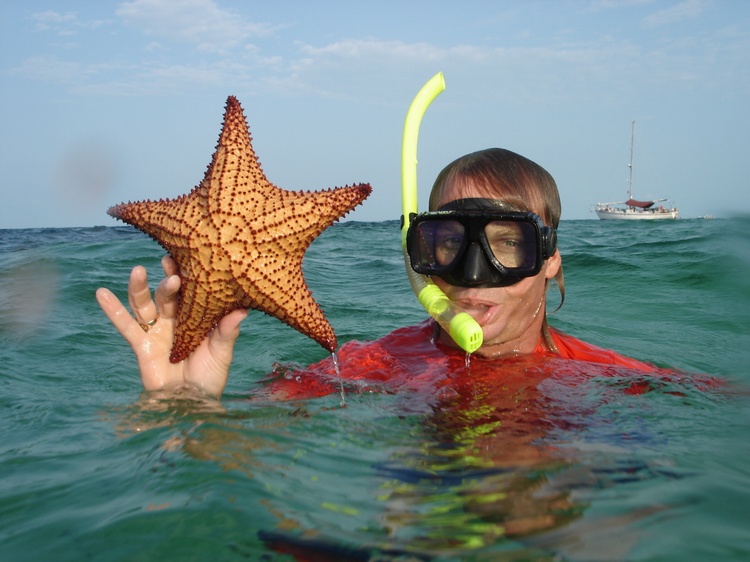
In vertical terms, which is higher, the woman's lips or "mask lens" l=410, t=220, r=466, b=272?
"mask lens" l=410, t=220, r=466, b=272

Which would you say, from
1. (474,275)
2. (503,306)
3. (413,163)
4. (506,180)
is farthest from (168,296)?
(506,180)

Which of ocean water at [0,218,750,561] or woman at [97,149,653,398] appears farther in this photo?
woman at [97,149,653,398]

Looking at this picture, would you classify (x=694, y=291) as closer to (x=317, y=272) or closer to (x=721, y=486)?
(x=317, y=272)

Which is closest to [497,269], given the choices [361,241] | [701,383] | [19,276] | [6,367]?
[701,383]

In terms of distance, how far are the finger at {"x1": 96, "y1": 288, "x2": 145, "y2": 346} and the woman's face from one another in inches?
67.9

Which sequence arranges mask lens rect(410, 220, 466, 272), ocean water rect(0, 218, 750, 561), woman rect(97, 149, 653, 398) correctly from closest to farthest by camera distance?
1. ocean water rect(0, 218, 750, 561)
2. woman rect(97, 149, 653, 398)
3. mask lens rect(410, 220, 466, 272)

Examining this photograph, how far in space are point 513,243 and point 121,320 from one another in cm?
208

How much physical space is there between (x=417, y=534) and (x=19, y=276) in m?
10.1

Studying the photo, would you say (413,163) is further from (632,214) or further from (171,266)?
(632,214)

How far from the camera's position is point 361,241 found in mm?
18125

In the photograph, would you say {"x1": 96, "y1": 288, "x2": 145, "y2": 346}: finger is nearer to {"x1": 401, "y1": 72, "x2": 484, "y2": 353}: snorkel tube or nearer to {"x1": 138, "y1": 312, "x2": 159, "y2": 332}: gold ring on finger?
{"x1": 138, "y1": 312, "x2": 159, "y2": 332}: gold ring on finger

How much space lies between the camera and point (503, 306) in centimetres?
395

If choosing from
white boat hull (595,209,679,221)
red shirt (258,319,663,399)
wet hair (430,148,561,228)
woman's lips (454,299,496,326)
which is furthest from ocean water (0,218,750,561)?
white boat hull (595,209,679,221)

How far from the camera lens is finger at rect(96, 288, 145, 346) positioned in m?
3.33
